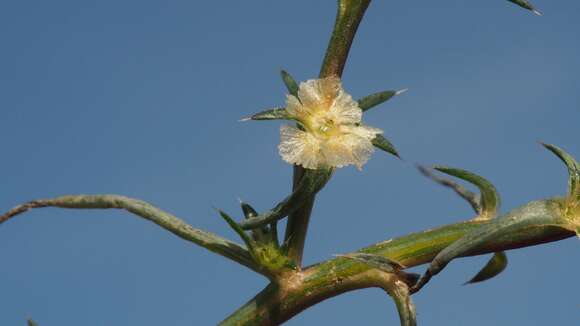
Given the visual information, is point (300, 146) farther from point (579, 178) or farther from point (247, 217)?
point (579, 178)

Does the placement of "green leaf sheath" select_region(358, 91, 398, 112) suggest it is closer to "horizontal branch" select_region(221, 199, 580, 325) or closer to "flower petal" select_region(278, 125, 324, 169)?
"flower petal" select_region(278, 125, 324, 169)

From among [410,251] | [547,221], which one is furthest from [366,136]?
[547,221]

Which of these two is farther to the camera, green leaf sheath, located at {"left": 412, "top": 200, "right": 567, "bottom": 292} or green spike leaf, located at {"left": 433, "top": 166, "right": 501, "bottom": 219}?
green spike leaf, located at {"left": 433, "top": 166, "right": 501, "bottom": 219}

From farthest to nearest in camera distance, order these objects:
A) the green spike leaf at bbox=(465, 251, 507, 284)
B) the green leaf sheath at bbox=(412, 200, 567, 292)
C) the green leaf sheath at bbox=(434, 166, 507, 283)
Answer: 1. the green spike leaf at bbox=(465, 251, 507, 284)
2. the green leaf sheath at bbox=(434, 166, 507, 283)
3. the green leaf sheath at bbox=(412, 200, 567, 292)

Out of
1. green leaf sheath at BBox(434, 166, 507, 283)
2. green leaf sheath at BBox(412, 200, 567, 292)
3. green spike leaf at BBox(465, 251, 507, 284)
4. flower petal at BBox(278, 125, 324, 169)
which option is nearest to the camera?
green leaf sheath at BBox(412, 200, 567, 292)

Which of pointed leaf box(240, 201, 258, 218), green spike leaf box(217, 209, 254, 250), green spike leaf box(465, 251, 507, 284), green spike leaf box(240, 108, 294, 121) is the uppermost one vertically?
green spike leaf box(240, 108, 294, 121)

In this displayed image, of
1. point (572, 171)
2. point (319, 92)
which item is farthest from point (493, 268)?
point (319, 92)

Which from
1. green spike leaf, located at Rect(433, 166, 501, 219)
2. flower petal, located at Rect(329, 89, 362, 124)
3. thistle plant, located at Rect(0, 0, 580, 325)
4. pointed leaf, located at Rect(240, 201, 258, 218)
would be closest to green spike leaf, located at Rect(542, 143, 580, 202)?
thistle plant, located at Rect(0, 0, 580, 325)

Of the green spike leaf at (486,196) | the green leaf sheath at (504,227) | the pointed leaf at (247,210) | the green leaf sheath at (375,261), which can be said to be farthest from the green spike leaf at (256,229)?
the green spike leaf at (486,196)
